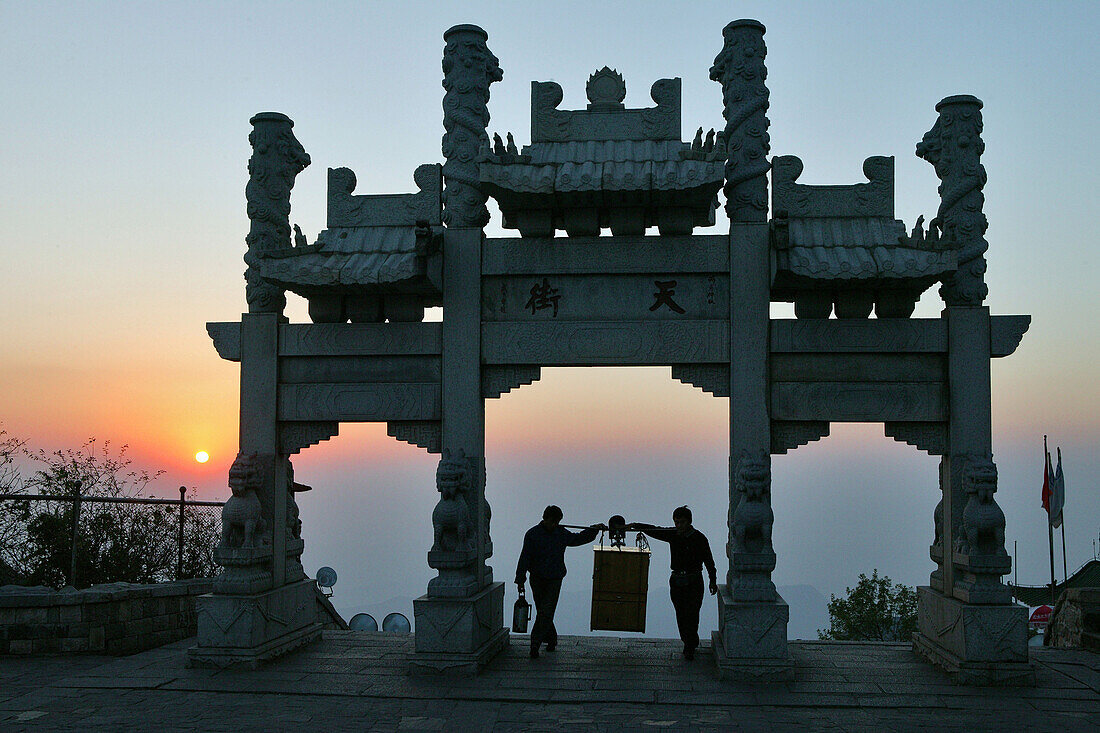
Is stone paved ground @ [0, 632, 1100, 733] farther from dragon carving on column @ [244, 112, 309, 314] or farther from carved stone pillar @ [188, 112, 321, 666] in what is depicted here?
dragon carving on column @ [244, 112, 309, 314]

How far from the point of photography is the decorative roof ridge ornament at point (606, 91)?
9.68m

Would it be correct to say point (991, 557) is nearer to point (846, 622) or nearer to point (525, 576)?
point (525, 576)

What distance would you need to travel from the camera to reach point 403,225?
974cm

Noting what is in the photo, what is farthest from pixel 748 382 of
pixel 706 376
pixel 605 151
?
pixel 605 151

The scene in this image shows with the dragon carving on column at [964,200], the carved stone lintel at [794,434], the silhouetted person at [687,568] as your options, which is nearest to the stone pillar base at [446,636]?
the silhouetted person at [687,568]

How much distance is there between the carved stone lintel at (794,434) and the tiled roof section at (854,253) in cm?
134

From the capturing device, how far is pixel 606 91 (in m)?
9.74

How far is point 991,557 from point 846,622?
16.1 m

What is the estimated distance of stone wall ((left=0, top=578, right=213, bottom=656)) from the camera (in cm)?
998

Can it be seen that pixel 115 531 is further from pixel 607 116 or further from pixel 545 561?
pixel 607 116

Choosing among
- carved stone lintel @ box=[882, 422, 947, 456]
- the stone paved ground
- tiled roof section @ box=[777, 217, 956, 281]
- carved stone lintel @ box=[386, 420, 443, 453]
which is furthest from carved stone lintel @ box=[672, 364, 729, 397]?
the stone paved ground

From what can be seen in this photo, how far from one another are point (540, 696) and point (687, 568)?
205 centimetres

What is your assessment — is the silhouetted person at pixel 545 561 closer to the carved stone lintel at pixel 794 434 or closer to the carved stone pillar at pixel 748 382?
the carved stone pillar at pixel 748 382

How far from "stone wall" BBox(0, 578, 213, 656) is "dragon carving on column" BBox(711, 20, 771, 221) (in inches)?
289
